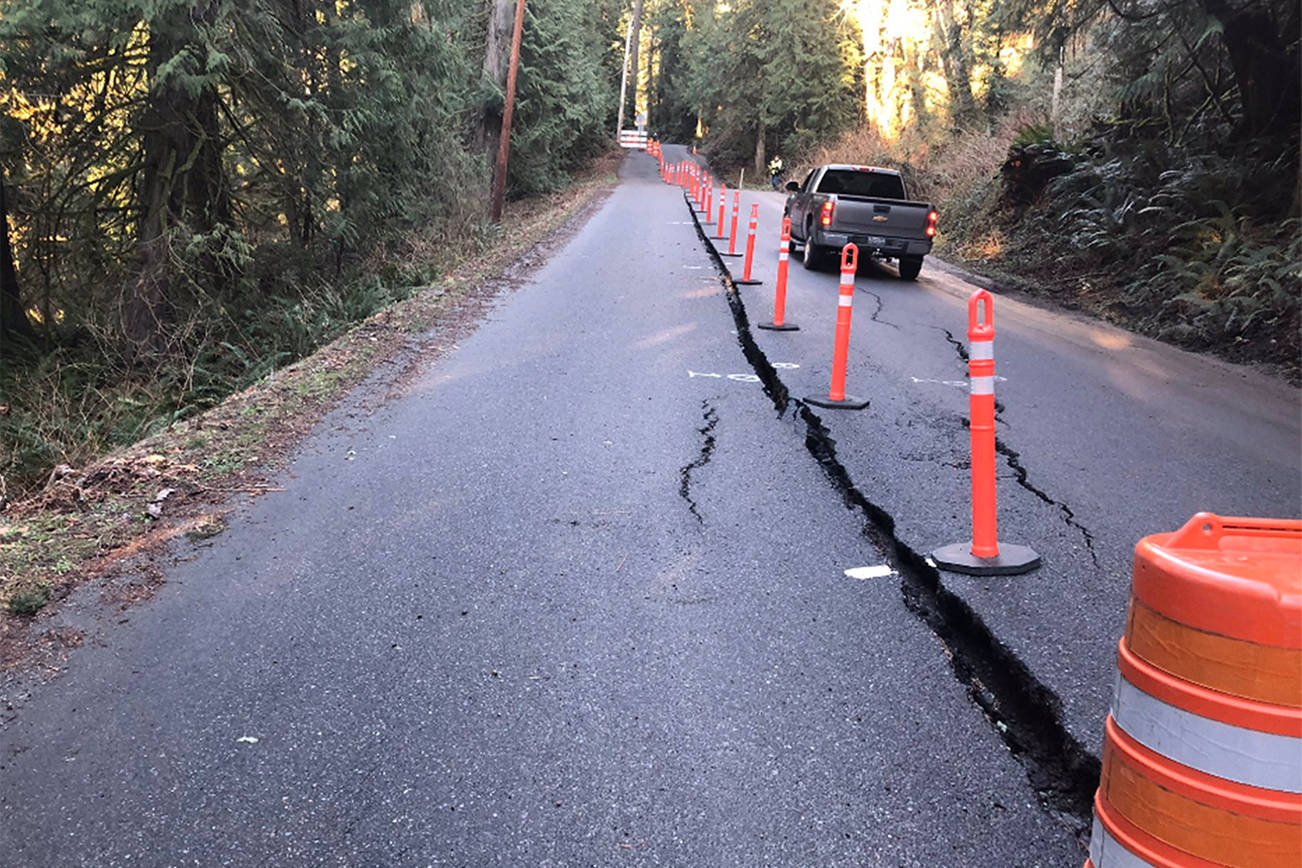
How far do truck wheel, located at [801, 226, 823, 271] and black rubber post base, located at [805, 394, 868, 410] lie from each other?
859 centimetres

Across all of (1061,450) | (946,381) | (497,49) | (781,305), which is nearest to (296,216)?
(781,305)

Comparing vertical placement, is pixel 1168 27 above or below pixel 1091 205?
above

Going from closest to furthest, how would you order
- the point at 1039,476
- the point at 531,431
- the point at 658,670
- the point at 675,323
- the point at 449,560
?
the point at 658,670, the point at 449,560, the point at 1039,476, the point at 531,431, the point at 675,323

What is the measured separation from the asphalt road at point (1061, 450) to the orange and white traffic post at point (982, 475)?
0.09m

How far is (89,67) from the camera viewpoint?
1134 cm

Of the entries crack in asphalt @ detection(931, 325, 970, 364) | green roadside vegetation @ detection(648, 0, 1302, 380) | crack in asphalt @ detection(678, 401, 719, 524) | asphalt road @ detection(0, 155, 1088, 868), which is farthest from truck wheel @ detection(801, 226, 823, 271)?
asphalt road @ detection(0, 155, 1088, 868)

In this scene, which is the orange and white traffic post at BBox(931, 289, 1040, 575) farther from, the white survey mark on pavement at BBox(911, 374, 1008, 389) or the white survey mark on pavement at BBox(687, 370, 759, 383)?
the white survey mark on pavement at BBox(911, 374, 1008, 389)

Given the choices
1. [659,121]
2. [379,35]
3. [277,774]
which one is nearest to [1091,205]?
[379,35]

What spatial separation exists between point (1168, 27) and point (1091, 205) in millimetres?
3294

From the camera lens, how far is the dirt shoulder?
4.06 metres

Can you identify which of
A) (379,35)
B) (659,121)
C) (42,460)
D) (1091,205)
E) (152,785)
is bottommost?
(42,460)

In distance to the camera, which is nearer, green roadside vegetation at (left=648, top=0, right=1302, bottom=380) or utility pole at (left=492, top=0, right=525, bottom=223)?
green roadside vegetation at (left=648, top=0, right=1302, bottom=380)

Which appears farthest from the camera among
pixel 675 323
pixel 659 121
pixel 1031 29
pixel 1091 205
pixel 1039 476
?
pixel 659 121

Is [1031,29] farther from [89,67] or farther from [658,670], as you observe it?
[658,670]
